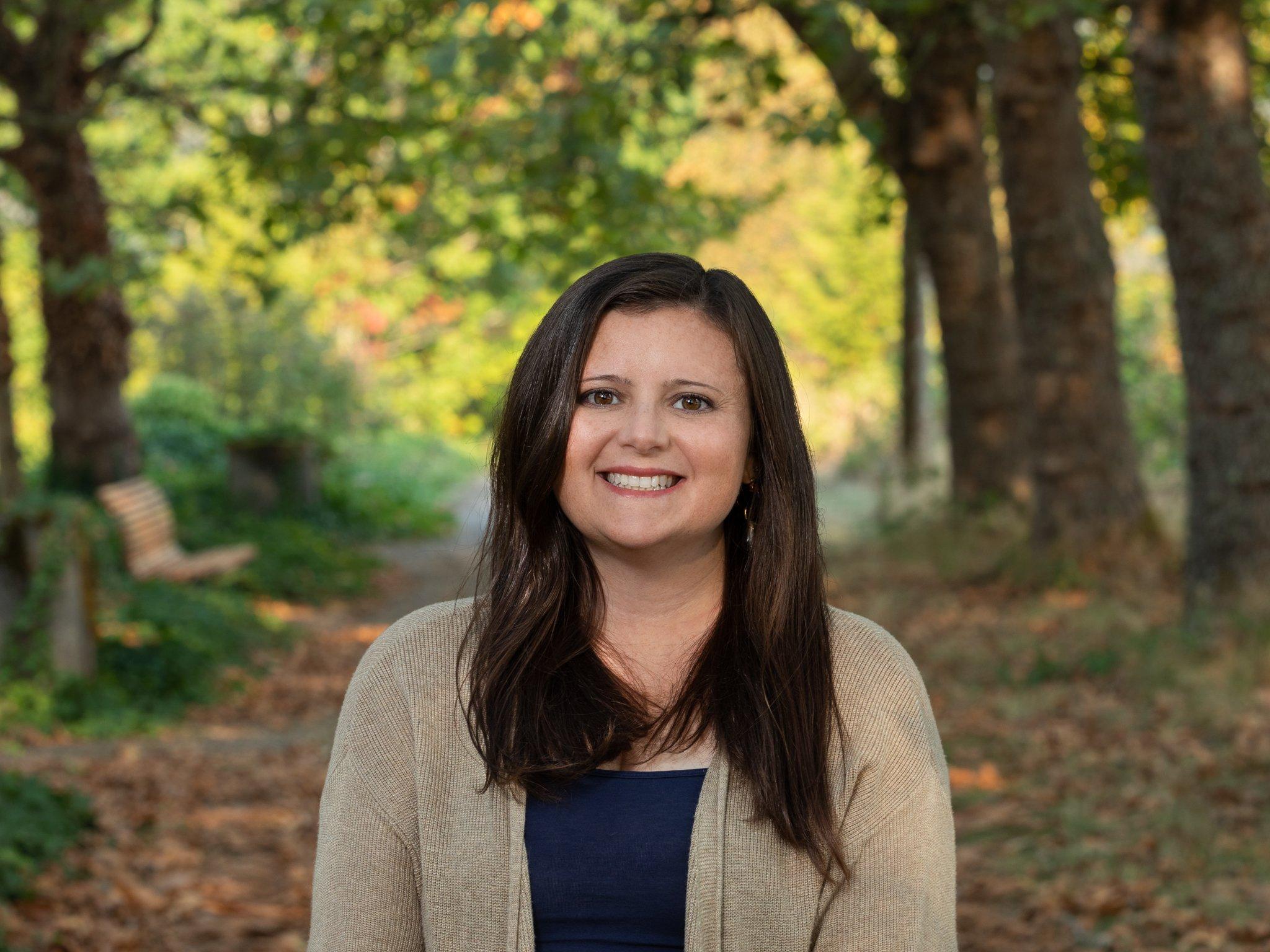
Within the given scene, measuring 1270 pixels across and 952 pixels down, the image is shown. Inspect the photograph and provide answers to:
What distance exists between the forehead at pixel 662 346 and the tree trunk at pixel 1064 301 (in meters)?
9.21

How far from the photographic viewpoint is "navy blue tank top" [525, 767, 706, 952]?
7.68ft

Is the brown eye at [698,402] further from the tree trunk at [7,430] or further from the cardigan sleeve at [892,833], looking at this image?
the tree trunk at [7,430]

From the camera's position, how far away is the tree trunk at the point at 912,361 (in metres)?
18.0

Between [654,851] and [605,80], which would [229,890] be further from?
[605,80]

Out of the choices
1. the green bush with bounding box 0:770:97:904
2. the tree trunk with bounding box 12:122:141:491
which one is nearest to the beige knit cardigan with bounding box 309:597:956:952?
the green bush with bounding box 0:770:97:904

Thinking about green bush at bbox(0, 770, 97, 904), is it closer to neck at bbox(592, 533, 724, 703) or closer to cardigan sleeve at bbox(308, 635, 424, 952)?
cardigan sleeve at bbox(308, 635, 424, 952)

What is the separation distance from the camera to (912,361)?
1870 centimetres

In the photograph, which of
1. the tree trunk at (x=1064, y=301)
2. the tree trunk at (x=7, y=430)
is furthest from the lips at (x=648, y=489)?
the tree trunk at (x=7, y=430)

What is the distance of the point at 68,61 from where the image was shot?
14.0 meters

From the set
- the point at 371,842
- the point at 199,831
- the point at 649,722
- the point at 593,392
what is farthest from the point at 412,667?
the point at 199,831

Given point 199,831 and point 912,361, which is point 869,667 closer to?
point 199,831

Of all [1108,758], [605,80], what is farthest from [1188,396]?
[605,80]

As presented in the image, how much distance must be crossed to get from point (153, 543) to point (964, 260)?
7598 mm

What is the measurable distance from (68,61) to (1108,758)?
11355 millimetres
